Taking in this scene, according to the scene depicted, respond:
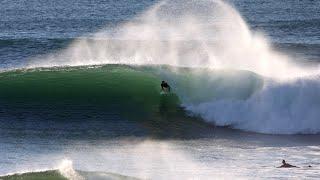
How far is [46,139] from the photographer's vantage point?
20547mm

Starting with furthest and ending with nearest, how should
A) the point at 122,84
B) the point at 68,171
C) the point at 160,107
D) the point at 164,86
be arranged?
the point at 122,84
the point at 164,86
the point at 160,107
the point at 68,171

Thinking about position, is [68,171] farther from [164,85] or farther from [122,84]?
[122,84]

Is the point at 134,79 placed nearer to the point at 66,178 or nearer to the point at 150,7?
the point at 66,178

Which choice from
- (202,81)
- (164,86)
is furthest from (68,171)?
(202,81)

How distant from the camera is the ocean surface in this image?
1786 cm

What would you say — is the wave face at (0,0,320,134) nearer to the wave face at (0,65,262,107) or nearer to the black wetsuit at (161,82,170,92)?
the wave face at (0,65,262,107)

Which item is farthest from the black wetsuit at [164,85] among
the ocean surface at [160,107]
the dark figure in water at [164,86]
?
the ocean surface at [160,107]

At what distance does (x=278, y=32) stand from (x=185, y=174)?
79.2 ft

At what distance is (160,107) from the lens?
24156 mm

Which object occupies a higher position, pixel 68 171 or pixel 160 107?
pixel 160 107

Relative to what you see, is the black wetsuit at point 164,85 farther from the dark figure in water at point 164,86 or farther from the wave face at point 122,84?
the wave face at point 122,84

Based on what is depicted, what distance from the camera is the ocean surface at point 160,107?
17.9m

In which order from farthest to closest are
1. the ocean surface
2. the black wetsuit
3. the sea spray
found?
the black wetsuit < the ocean surface < the sea spray

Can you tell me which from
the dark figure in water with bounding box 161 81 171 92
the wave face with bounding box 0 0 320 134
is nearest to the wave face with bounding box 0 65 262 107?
the wave face with bounding box 0 0 320 134
